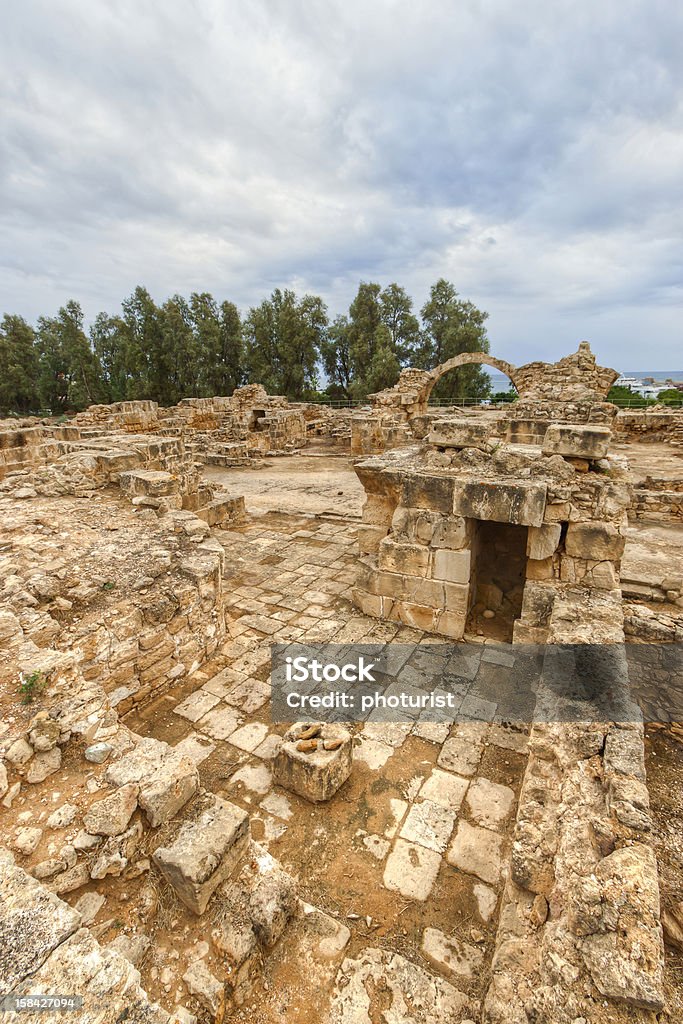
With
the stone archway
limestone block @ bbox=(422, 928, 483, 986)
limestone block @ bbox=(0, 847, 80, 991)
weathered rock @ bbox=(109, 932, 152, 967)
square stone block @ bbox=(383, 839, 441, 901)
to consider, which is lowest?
limestone block @ bbox=(422, 928, 483, 986)

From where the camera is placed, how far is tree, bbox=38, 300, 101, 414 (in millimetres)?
30922

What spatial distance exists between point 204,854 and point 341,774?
1.17m

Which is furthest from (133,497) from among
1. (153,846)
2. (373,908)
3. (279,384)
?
(279,384)

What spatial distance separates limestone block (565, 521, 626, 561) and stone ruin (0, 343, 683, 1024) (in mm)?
25

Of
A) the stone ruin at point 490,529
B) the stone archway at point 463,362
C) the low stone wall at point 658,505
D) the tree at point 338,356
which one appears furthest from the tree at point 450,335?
the stone ruin at point 490,529

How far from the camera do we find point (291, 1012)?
1960 millimetres

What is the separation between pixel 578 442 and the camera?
4391 millimetres

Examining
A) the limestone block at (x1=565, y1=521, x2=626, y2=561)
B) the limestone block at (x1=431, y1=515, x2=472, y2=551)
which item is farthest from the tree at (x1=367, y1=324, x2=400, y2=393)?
the limestone block at (x1=565, y1=521, x2=626, y2=561)

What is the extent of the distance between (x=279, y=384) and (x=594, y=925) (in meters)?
28.7

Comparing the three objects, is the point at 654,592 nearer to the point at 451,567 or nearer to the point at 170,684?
the point at 451,567

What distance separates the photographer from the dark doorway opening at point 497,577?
16.9ft

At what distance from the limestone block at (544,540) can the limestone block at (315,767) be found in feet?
8.15

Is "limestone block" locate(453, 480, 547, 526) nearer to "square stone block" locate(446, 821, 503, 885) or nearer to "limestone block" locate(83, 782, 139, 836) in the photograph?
"square stone block" locate(446, 821, 503, 885)

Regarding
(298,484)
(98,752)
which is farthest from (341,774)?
(298,484)
